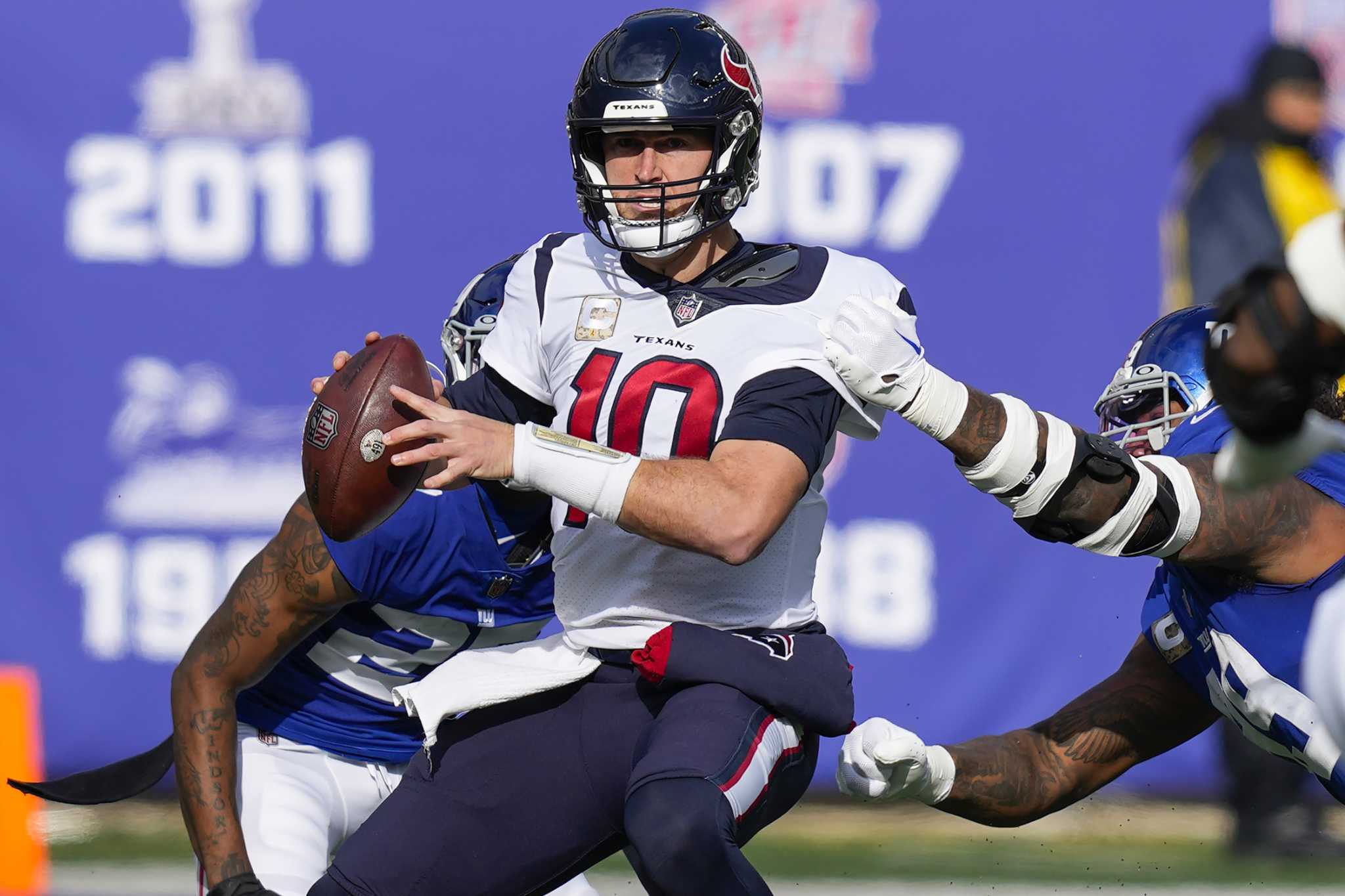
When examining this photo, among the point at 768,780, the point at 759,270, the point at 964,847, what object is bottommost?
the point at 964,847

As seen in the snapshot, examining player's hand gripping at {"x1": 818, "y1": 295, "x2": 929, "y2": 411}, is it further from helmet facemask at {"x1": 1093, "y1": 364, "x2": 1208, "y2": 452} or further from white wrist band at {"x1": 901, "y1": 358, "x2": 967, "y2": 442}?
helmet facemask at {"x1": 1093, "y1": 364, "x2": 1208, "y2": 452}

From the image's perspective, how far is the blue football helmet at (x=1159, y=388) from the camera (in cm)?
322

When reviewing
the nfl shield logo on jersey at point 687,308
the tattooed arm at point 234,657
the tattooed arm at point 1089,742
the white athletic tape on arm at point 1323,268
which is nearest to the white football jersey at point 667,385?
the nfl shield logo on jersey at point 687,308

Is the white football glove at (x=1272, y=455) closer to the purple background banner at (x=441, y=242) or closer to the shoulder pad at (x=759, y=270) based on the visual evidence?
the shoulder pad at (x=759, y=270)

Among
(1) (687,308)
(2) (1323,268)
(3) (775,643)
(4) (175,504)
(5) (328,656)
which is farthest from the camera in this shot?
(4) (175,504)

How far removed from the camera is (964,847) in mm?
5406

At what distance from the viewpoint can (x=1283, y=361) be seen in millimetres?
1939

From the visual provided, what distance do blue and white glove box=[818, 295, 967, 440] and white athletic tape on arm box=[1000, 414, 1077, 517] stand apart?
6.0 inches

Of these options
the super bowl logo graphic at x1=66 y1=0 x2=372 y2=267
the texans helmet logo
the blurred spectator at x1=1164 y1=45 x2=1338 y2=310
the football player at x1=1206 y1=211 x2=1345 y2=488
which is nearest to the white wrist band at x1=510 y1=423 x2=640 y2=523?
the texans helmet logo

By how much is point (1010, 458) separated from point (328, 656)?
167cm

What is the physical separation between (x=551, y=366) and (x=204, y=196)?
9.61 ft

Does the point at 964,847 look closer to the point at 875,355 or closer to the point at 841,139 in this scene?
the point at 841,139

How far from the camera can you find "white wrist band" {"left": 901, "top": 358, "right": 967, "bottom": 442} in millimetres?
2564

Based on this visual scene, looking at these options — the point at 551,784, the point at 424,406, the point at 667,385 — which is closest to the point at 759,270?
the point at 667,385
